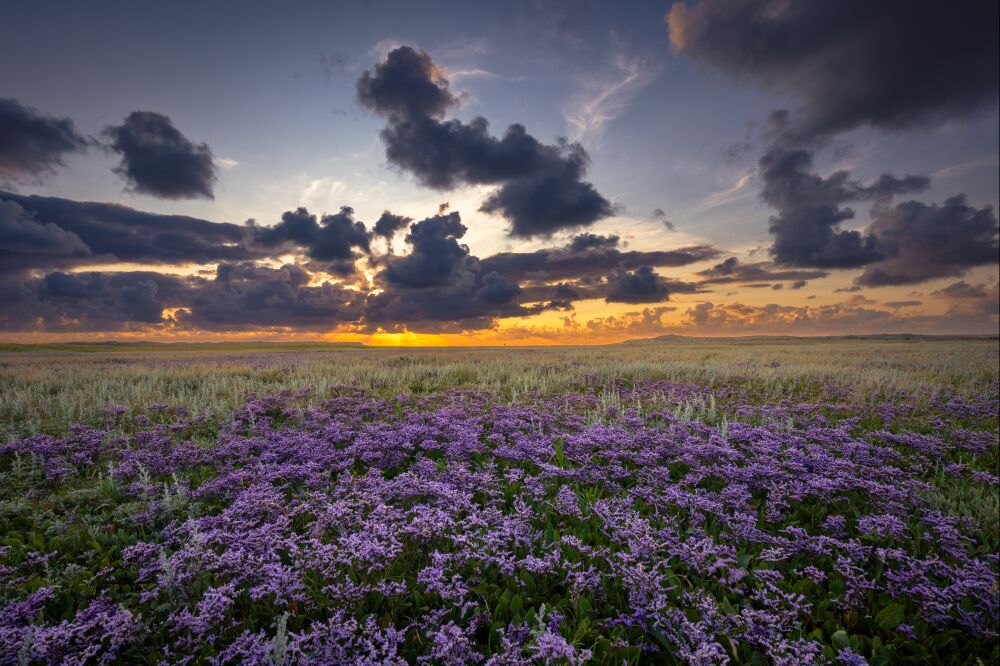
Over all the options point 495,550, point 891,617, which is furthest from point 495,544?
point 891,617

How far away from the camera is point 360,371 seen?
58.1 ft

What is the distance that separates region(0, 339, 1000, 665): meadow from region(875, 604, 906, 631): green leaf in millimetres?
23

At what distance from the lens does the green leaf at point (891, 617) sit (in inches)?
130

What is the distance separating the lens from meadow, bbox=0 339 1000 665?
2934 mm

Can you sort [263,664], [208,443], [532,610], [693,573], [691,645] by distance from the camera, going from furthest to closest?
1. [208,443]
2. [693,573]
3. [532,610]
4. [691,645]
5. [263,664]

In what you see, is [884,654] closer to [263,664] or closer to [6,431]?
[263,664]

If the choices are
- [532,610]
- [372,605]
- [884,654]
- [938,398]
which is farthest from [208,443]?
[938,398]

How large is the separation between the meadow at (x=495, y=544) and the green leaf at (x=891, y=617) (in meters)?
0.02

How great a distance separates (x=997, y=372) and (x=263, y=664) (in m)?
26.5

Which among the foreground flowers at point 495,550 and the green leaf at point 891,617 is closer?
the foreground flowers at point 495,550

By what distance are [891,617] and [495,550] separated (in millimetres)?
3108

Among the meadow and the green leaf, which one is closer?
the meadow

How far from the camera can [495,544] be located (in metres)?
3.79

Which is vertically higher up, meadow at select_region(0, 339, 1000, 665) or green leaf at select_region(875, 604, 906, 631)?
meadow at select_region(0, 339, 1000, 665)
